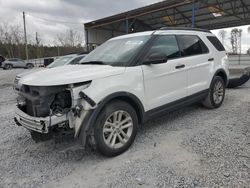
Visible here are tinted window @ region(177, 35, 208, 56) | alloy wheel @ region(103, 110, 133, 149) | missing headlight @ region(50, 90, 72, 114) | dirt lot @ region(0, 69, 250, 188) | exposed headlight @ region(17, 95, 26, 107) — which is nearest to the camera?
dirt lot @ region(0, 69, 250, 188)

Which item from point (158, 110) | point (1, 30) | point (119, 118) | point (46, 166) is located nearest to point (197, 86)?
point (158, 110)

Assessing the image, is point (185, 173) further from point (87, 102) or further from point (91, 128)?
point (87, 102)

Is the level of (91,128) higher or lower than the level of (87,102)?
lower

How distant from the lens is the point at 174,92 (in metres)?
4.28

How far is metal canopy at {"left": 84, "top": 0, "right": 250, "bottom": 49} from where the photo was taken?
55.7 feet

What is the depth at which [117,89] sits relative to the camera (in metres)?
3.34

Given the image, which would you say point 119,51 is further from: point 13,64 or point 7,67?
point 13,64

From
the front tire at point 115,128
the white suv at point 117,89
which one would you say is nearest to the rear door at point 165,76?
the white suv at point 117,89

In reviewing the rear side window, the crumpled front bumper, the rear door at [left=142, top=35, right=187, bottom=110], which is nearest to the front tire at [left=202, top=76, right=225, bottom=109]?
the rear side window

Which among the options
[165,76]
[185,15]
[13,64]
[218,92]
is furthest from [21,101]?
[13,64]

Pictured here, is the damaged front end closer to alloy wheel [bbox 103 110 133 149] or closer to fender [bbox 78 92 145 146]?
fender [bbox 78 92 145 146]

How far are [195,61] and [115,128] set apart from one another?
7.73 ft

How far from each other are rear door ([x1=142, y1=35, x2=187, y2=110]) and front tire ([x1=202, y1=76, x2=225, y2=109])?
111 cm

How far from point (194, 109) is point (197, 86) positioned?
3.08ft
